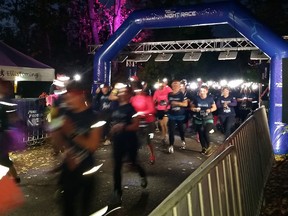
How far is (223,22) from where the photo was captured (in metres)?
11.9

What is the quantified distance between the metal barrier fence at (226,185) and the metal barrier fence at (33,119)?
707 centimetres

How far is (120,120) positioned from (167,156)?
3.78 metres

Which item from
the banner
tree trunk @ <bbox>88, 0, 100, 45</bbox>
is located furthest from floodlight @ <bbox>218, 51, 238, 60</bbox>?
tree trunk @ <bbox>88, 0, 100, 45</bbox>

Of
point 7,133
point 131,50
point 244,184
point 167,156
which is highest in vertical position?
point 131,50

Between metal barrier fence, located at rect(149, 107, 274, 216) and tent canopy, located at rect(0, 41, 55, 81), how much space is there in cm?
801

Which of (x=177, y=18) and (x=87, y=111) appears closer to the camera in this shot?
(x=87, y=111)

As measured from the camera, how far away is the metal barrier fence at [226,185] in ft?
8.55

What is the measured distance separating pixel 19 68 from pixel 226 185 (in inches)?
377

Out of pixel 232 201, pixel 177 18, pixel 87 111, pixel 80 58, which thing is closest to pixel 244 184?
pixel 232 201

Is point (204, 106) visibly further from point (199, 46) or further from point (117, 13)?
point (117, 13)

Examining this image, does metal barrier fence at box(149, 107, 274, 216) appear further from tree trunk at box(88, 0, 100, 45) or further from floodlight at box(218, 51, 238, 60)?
tree trunk at box(88, 0, 100, 45)

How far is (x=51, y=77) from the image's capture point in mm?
13211

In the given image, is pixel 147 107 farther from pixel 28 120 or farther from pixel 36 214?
pixel 28 120

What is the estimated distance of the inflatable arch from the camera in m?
10.2
